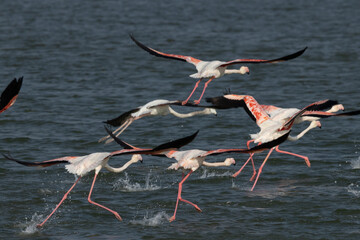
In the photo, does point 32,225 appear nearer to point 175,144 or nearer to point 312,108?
point 175,144

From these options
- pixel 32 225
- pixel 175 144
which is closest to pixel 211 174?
pixel 32 225

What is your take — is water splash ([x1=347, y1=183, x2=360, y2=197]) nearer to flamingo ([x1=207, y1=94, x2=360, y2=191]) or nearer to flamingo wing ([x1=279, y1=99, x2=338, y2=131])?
flamingo ([x1=207, y1=94, x2=360, y2=191])

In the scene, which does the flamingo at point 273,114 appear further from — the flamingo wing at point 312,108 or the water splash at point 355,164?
the water splash at point 355,164

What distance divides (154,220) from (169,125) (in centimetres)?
800

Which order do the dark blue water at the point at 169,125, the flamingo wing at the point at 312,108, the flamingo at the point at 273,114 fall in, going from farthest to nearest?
the flamingo at the point at 273,114
the flamingo wing at the point at 312,108
the dark blue water at the point at 169,125

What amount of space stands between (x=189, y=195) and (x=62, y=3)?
42.2m

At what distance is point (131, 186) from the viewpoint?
17.4 m

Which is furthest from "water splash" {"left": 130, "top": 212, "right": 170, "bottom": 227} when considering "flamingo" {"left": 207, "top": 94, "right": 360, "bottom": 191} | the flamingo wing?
the flamingo wing

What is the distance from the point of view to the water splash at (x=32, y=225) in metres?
14.7

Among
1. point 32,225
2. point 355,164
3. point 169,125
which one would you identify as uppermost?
point 32,225

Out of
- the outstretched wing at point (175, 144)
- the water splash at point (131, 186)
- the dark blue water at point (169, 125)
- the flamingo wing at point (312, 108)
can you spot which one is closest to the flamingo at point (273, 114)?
the flamingo wing at point (312, 108)

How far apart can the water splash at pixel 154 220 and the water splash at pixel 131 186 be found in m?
1.66

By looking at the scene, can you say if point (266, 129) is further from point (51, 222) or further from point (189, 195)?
point (51, 222)

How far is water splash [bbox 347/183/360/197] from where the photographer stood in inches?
660
